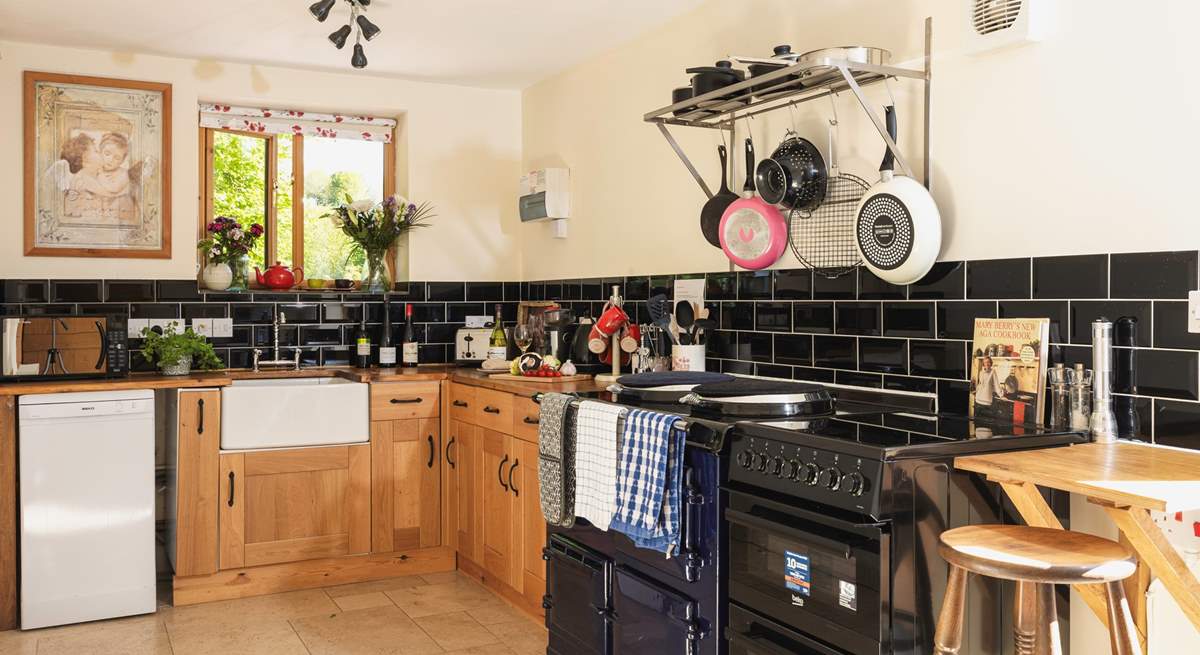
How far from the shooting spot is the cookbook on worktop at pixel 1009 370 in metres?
2.32

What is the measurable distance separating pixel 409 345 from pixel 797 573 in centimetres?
300

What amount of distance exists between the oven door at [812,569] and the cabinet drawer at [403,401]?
2.29 meters

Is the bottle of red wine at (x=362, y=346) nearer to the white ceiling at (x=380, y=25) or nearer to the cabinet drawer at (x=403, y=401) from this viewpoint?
the cabinet drawer at (x=403, y=401)

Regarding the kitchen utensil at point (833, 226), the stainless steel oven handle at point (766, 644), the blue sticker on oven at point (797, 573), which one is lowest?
the stainless steel oven handle at point (766, 644)

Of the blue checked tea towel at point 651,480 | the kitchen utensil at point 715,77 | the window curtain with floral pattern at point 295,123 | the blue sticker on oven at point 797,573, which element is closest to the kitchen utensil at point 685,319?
the kitchen utensil at point 715,77

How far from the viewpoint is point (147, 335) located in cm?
423

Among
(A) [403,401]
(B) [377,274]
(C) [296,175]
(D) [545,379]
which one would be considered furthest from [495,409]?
(C) [296,175]

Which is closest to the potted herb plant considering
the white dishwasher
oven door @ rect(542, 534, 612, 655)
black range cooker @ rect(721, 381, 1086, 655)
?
the white dishwasher

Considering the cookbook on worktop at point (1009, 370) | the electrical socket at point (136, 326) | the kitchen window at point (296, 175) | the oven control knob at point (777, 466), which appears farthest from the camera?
the kitchen window at point (296, 175)

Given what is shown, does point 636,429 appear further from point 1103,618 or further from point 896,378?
point 1103,618

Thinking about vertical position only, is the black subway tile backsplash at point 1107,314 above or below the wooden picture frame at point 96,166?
below

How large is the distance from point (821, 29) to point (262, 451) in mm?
2698

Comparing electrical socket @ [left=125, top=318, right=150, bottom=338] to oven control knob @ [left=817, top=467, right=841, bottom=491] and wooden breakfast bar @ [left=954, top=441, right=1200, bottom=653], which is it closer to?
oven control knob @ [left=817, top=467, right=841, bottom=491]

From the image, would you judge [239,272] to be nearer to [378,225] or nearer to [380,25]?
[378,225]
